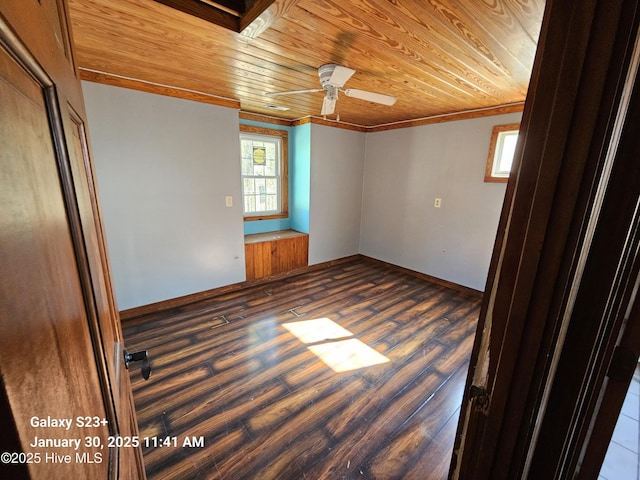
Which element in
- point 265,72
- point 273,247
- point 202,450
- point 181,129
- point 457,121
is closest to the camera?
point 202,450

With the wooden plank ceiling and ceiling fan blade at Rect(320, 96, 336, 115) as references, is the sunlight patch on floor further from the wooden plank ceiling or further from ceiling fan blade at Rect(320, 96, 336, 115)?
the wooden plank ceiling

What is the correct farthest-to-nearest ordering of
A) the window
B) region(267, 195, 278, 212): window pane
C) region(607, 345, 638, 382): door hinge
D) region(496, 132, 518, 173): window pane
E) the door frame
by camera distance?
region(267, 195, 278, 212): window pane, the window, region(496, 132, 518, 173): window pane, region(607, 345, 638, 382): door hinge, the door frame

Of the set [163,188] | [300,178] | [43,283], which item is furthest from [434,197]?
[43,283]

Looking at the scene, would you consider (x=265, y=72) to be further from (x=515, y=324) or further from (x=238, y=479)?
(x=238, y=479)

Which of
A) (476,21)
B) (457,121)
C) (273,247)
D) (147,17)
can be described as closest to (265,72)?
(147,17)

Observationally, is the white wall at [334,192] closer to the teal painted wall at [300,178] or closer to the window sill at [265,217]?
the teal painted wall at [300,178]

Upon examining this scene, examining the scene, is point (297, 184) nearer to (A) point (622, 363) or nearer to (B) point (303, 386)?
Result: (B) point (303, 386)

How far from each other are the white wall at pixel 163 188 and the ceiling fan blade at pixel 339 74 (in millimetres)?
1496

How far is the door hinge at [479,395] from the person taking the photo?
653mm

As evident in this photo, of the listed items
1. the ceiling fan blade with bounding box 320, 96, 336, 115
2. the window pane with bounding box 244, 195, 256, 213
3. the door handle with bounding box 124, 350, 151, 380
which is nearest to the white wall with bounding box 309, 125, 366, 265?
the window pane with bounding box 244, 195, 256, 213

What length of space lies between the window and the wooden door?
3.21 metres

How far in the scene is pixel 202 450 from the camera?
4.81 feet

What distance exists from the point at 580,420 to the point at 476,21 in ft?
5.64

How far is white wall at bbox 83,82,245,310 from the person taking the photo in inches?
94.8
